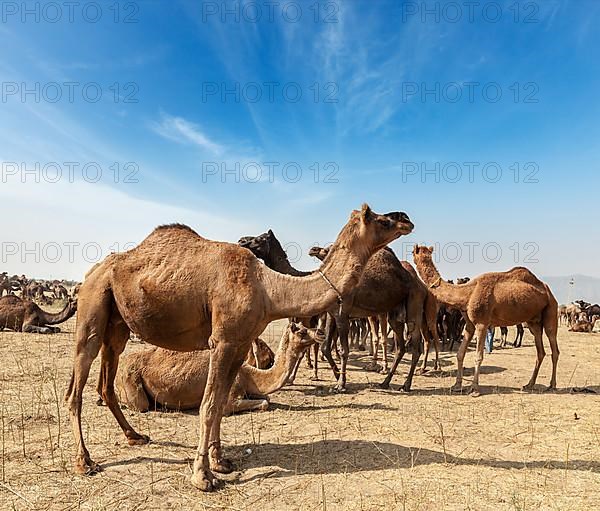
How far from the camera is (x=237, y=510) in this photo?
432 centimetres

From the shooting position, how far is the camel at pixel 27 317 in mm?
17672

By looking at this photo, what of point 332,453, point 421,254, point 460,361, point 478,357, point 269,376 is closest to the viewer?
point 332,453

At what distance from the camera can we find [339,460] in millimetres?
→ 5598

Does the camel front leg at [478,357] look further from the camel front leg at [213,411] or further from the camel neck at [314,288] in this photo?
the camel front leg at [213,411]

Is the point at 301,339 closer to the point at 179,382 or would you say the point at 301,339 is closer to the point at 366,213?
the point at 179,382

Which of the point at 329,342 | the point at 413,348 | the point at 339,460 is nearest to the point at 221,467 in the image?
the point at 339,460

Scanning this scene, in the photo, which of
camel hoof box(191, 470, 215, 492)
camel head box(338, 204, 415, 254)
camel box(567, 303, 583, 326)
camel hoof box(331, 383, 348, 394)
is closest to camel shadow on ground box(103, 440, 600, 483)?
camel hoof box(191, 470, 215, 492)

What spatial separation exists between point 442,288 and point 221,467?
24.9ft

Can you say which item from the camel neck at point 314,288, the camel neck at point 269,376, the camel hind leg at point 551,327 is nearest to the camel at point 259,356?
the camel neck at point 269,376

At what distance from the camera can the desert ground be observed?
452 centimetres

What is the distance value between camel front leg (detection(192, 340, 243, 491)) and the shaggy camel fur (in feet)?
7.47

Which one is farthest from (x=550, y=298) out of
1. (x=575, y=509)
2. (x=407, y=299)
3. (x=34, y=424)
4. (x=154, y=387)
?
(x=34, y=424)

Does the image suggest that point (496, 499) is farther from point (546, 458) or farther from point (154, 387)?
point (154, 387)

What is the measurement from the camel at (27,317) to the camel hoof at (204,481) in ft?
49.6
